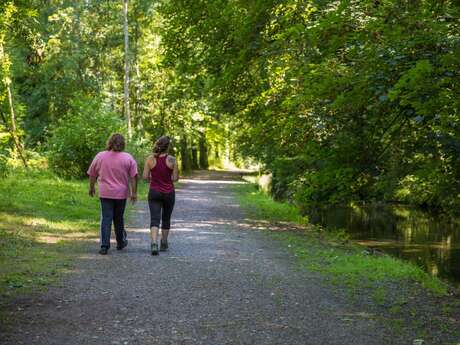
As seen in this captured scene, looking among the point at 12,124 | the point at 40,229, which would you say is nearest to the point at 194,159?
the point at 12,124

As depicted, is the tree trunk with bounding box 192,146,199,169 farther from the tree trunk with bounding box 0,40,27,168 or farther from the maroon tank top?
the maroon tank top

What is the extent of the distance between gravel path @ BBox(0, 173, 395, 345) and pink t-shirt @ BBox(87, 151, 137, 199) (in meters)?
1.03

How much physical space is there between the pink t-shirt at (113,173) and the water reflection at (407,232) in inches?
Result: 313

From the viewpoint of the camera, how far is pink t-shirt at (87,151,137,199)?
11.3 m

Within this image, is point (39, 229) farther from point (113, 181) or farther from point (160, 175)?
point (160, 175)

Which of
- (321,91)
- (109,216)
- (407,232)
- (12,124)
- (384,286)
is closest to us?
(321,91)

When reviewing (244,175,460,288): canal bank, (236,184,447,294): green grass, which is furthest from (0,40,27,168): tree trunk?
(236,184,447,294): green grass

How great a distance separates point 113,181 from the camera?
11.3 m

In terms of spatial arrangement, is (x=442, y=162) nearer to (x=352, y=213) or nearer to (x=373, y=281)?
(x=373, y=281)

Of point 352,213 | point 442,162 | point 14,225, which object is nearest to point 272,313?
point 442,162

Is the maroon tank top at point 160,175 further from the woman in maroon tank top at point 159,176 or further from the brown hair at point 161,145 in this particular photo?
the brown hair at point 161,145

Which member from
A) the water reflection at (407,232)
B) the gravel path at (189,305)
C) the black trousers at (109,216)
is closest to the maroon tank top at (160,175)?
the black trousers at (109,216)

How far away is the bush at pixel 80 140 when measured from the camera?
28.1m

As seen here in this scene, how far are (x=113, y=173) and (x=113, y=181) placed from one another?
0.44 ft
